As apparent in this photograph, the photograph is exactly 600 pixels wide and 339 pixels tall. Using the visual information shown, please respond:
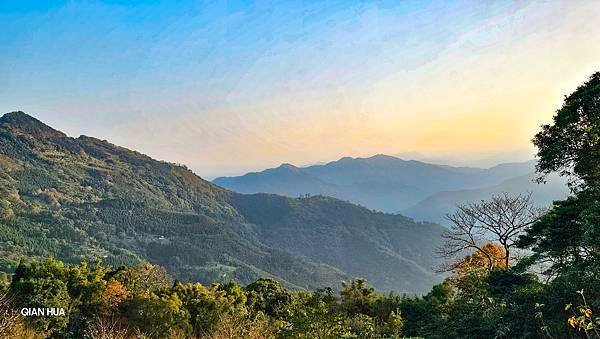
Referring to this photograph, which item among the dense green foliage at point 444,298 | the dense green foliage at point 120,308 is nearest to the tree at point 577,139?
the dense green foliage at point 444,298

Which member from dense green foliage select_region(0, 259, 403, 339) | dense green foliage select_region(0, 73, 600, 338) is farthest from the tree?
dense green foliage select_region(0, 259, 403, 339)

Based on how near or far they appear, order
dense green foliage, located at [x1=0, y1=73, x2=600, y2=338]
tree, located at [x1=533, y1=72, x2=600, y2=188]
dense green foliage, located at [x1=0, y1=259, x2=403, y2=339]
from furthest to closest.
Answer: dense green foliage, located at [x1=0, y1=259, x2=403, y2=339] < tree, located at [x1=533, y1=72, x2=600, y2=188] < dense green foliage, located at [x1=0, y1=73, x2=600, y2=338]

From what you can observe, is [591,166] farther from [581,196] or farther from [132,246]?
[132,246]

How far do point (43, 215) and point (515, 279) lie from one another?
19952cm

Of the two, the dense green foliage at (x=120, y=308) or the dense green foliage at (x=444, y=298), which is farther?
the dense green foliage at (x=120, y=308)

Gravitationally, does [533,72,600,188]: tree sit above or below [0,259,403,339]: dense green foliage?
above

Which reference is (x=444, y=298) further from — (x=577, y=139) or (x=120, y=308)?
(x=120, y=308)

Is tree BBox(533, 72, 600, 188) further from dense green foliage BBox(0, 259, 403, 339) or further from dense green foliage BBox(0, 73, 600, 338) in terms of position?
dense green foliage BBox(0, 259, 403, 339)

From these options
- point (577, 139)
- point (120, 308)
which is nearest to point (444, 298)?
point (577, 139)

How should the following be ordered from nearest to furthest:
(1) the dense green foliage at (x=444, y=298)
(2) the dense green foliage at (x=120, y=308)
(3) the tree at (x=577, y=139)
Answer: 1. (1) the dense green foliage at (x=444, y=298)
2. (3) the tree at (x=577, y=139)
3. (2) the dense green foliage at (x=120, y=308)

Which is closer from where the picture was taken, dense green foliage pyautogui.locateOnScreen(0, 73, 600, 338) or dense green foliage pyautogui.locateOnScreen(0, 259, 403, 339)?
dense green foliage pyautogui.locateOnScreen(0, 73, 600, 338)

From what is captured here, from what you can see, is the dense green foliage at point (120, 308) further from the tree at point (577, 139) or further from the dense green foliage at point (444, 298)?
the tree at point (577, 139)

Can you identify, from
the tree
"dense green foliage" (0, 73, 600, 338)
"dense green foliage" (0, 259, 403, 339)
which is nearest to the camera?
"dense green foliage" (0, 73, 600, 338)

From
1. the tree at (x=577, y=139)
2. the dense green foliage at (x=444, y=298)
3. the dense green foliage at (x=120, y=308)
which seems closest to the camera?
the dense green foliage at (x=444, y=298)
